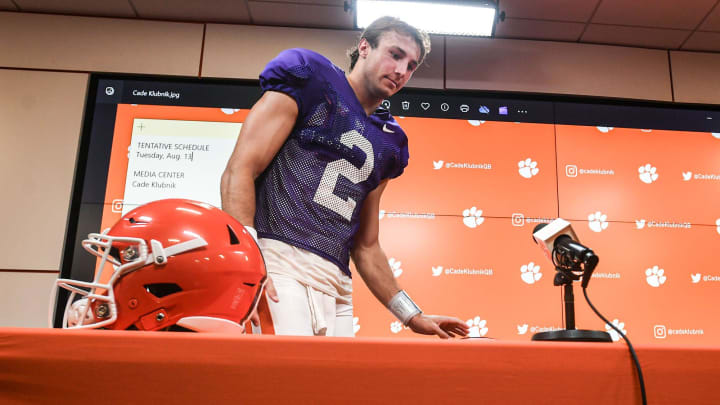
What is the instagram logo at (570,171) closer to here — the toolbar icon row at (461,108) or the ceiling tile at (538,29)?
the toolbar icon row at (461,108)

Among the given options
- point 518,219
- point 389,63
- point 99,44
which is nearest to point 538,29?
point 518,219

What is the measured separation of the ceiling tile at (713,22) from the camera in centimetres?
339

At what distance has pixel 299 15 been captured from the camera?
11.6ft

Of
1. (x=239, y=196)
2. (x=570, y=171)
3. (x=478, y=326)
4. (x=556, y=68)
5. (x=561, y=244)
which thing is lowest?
(x=478, y=326)

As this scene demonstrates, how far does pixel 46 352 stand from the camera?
674 millimetres

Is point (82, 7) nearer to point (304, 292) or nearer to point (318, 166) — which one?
point (318, 166)

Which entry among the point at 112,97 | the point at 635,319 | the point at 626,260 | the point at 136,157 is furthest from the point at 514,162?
the point at 112,97

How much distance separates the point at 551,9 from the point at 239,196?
2774 millimetres

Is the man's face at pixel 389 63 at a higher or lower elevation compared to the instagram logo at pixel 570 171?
lower

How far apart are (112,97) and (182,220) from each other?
2.77 m

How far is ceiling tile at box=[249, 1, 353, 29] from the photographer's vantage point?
11.4 feet

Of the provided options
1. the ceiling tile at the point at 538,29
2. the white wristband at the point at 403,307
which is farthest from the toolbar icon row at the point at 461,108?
the white wristband at the point at 403,307

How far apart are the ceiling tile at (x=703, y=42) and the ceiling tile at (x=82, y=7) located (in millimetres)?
3595

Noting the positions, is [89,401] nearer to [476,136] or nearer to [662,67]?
[476,136]
